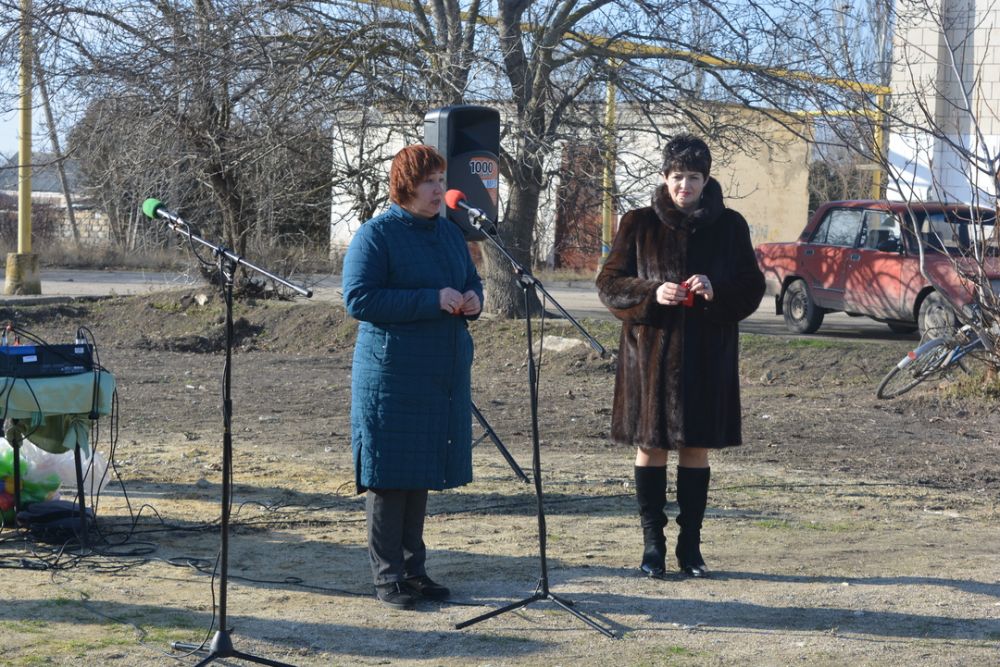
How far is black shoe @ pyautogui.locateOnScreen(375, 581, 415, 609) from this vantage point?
5.20 meters

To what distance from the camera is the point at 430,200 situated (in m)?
5.18

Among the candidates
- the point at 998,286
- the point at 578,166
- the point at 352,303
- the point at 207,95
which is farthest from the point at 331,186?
the point at 352,303

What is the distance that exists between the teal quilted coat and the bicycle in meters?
6.51

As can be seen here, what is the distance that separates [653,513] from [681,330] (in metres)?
0.81

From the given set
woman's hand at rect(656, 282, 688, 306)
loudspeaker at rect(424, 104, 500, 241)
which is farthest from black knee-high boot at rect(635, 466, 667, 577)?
loudspeaker at rect(424, 104, 500, 241)

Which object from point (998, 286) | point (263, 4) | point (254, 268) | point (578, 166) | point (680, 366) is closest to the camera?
point (254, 268)

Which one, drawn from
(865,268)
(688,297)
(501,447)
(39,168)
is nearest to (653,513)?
(688,297)

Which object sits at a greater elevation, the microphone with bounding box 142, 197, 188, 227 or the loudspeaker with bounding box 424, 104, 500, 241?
the loudspeaker with bounding box 424, 104, 500, 241

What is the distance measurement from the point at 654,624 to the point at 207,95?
33.5 ft

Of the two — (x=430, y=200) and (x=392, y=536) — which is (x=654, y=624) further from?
(x=430, y=200)

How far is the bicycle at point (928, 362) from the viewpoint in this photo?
34.9ft

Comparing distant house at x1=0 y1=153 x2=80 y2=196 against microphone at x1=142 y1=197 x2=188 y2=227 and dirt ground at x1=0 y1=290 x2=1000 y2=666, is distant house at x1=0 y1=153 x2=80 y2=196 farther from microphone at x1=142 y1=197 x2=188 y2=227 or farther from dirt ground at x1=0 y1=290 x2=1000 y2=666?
microphone at x1=142 y1=197 x2=188 y2=227

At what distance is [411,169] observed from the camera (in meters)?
5.14

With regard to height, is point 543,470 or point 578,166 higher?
point 578,166
